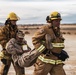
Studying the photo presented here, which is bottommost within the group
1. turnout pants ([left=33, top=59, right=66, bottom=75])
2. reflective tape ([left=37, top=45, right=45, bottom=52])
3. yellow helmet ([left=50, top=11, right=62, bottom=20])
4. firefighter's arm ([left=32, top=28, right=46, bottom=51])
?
turnout pants ([left=33, top=59, right=66, bottom=75])

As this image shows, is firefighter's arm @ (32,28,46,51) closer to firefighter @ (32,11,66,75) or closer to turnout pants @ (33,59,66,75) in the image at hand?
firefighter @ (32,11,66,75)

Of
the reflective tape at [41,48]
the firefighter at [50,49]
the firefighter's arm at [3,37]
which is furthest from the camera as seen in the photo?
the firefighter's arm at [3,37]

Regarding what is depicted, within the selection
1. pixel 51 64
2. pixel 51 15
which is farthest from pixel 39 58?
pixel 51 15

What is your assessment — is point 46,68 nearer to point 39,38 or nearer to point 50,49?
point 50,49

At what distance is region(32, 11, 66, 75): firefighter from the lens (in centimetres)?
768

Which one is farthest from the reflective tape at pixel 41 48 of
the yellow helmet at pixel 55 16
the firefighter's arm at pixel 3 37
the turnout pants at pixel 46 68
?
the firefighter's arm at pixel 3 37

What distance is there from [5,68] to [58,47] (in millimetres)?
2261

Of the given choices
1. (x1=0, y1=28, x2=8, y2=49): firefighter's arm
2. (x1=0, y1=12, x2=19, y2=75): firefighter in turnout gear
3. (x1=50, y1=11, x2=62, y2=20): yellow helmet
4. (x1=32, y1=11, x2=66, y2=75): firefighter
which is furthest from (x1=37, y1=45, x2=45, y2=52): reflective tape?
(x1=0, y1=28, x2=8, y2=49): firefighter's arm

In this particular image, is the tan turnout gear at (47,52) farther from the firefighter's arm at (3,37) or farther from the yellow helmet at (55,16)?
the firefighter's arm at (3,37)

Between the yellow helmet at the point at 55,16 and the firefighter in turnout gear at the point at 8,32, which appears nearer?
the yellow helmet at the point at 55,16

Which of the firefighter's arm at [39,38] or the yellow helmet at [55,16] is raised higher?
the yellow helmet at [55,16]

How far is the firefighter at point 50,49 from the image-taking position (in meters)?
7.68

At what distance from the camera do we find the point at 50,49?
25.1 feet

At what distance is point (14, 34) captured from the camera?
9055mm
